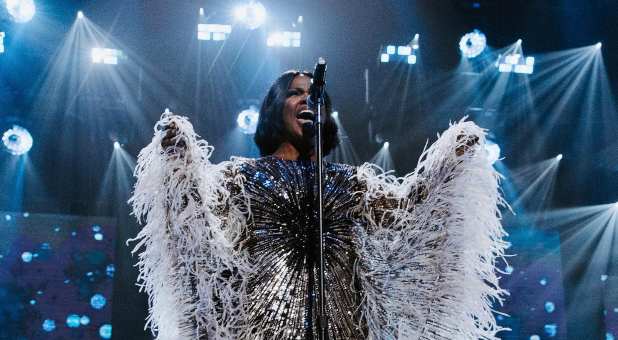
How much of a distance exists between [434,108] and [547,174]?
1517mm

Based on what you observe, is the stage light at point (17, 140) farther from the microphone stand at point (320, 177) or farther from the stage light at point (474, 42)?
the microphone stand at point (320, 177)

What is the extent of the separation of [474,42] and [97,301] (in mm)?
4326

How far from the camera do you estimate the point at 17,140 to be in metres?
5.72

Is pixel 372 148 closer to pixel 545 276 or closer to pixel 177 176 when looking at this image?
pixel 545 276

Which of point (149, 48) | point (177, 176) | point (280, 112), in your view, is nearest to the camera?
point (177, 176)

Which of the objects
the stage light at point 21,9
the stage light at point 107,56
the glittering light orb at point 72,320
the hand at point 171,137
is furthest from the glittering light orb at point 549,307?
the stage light at point 21,9

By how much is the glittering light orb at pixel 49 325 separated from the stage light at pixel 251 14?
126 inches

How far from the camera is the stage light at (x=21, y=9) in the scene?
17.8 feet

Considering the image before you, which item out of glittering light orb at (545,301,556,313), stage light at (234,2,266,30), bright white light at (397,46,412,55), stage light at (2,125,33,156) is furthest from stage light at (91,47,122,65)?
glittering light orb at (545,301,556,313)

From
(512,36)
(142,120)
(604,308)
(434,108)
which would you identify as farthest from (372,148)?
(604,308)

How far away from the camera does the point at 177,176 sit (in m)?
1.76

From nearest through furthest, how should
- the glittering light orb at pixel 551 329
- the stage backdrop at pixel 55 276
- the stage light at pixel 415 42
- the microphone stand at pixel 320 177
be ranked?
A: 1. the microphone stand at pixel 320 177
2. the stage backdrop at pixel 55 276
3. the stage light at pixel 415 42
4. the glittering light orb at pixel 551 329

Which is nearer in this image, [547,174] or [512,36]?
[512,36]

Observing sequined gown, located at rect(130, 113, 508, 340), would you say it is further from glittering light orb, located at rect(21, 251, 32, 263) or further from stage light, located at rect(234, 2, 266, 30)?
glittering light orb, located at rect(21, 251, 32, 263)
